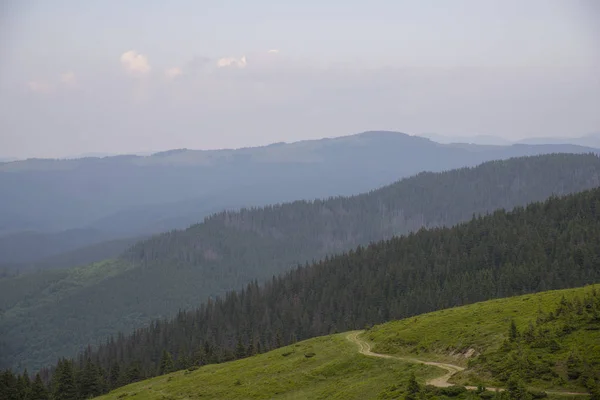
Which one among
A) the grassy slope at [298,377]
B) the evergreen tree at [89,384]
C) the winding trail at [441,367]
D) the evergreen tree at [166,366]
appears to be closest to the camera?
the winding trail at [441,367]

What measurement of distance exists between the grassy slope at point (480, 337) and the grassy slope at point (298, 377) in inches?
188

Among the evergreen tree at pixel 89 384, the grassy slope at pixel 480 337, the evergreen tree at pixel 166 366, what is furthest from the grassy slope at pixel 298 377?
the evergreen tree at pixel 166 366

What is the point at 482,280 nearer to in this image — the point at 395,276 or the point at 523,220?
the point at 395,276

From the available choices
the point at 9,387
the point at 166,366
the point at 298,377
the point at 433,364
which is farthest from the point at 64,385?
the point at 433,364

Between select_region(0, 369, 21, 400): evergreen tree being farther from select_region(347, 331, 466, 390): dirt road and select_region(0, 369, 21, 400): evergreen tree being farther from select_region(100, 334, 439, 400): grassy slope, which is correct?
select_region(347, 331, 466, 390): dirt road

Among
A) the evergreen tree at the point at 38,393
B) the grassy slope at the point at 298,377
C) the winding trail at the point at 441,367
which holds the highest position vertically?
the winding trail at the point at 441,367

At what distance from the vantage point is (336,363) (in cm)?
7550

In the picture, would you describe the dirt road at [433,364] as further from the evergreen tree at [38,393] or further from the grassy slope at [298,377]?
the evergreen tree at [38,393]

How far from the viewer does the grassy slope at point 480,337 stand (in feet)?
164

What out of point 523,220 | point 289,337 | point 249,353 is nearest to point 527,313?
point 249,353

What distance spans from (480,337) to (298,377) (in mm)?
24486

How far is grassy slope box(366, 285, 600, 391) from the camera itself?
50094 mm

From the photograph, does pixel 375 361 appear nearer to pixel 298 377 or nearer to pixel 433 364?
pixel 433 364

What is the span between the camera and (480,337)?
217 feet
